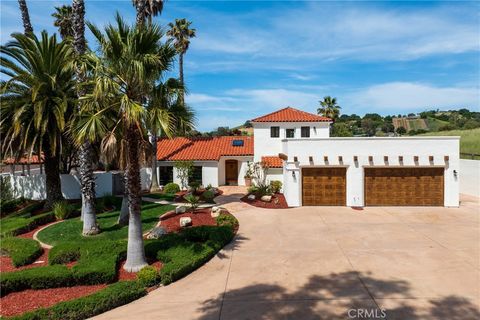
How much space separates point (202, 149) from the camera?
29.0 m

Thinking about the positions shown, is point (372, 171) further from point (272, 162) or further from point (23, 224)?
point (23, 224)

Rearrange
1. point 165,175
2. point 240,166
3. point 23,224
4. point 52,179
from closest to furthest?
point 23,224 → point 52,179 → point 165,175 → point 240,166

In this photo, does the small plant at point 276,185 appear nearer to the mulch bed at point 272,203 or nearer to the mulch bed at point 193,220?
the mulch bed at point 272,203

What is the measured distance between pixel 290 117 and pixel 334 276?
21235mm

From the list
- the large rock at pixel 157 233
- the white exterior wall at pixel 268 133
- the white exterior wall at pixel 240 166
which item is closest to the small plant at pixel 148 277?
the large rock at pixel 157 233

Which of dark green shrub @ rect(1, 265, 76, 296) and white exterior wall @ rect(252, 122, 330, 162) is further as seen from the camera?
white exterior wall @ rect(252, 122, 330, 162)

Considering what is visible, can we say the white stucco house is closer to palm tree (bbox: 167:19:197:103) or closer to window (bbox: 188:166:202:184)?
window (bbox: 188:166:202:184)

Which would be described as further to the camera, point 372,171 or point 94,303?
point 372,171

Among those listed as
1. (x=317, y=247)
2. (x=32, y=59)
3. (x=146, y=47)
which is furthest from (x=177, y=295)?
(x=32, y=59)

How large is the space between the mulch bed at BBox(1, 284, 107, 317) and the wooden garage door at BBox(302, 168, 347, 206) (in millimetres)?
13271

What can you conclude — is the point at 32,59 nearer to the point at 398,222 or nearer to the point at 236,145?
the point at 236,145

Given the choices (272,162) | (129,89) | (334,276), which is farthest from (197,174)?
(334,276)

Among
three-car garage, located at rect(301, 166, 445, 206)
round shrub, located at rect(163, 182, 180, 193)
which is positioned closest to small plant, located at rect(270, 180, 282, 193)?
three-car garage, located at rect(301, 166, 445, 206)

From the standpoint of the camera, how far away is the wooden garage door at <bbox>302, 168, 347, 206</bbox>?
19.1 meters
